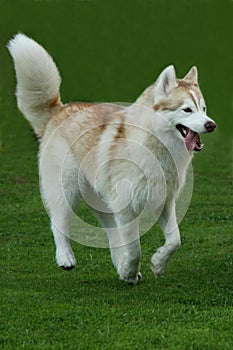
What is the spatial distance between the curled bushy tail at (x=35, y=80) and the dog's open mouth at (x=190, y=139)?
5.02 ft

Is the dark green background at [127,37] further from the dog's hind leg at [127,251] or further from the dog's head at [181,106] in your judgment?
the dog's head at [181,106]

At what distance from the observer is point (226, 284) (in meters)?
6.66

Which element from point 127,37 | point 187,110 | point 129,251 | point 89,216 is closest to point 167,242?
point 129,251

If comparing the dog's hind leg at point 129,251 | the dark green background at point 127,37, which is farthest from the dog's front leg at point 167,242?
the dark green background at point 127,37

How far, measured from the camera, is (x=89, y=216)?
1024 centimetres

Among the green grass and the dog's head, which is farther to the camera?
the dog's head

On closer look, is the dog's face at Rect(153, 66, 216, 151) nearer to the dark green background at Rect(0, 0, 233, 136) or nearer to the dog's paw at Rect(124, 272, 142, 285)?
the dog's paw at Rect(124, 272, 142, 285)

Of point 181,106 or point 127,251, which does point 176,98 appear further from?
point 127,251

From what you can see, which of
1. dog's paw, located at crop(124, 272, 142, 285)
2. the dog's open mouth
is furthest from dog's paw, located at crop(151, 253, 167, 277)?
the dog's open mouth

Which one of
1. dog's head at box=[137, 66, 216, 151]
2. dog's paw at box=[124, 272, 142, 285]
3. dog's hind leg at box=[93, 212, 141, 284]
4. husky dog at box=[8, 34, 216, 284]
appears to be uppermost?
dog's head at box=[137, 66, 216, 151]

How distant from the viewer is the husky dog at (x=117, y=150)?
623cm

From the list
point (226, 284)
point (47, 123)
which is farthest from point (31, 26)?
point (226, 284)

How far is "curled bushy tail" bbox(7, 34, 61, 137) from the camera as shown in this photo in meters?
7.05

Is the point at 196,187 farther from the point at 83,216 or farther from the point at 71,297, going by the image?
the point at 71,297
